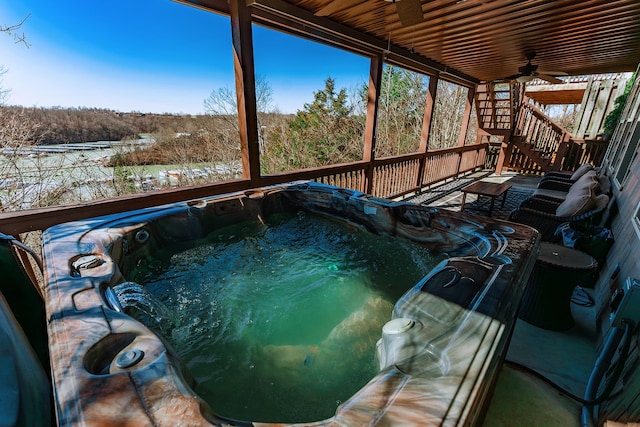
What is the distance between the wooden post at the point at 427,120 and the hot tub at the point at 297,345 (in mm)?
3588

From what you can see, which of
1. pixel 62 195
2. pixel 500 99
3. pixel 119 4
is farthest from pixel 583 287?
pixel 119 4

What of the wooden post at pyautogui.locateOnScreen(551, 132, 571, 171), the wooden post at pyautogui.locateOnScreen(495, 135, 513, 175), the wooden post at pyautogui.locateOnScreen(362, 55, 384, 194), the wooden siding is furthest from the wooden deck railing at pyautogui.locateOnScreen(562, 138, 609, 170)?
the wooden post at pyautogui.locateOnScreen(362, 55, 384, 194)

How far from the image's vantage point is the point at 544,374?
5.04ft

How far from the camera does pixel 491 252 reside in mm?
1541

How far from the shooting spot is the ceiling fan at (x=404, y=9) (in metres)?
2.04

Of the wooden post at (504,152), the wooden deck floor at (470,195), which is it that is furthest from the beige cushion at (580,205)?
the wooden post at (504,152)

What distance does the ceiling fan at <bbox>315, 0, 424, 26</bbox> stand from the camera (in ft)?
6.69

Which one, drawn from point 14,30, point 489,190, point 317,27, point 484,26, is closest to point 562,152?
point 489,190

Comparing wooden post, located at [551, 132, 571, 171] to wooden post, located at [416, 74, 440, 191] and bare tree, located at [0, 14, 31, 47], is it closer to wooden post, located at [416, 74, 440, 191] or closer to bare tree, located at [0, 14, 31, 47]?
wooden post, located at [416, 74, 440, 191]

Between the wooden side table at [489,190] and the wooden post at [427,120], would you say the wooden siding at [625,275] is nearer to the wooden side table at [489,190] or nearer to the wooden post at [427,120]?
the wooden side table at [489,190]

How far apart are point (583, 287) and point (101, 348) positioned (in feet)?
11.1

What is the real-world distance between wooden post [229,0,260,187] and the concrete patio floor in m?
2.61

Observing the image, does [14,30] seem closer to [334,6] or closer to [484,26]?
[334,6]

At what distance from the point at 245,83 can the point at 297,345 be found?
2364 millimetres
